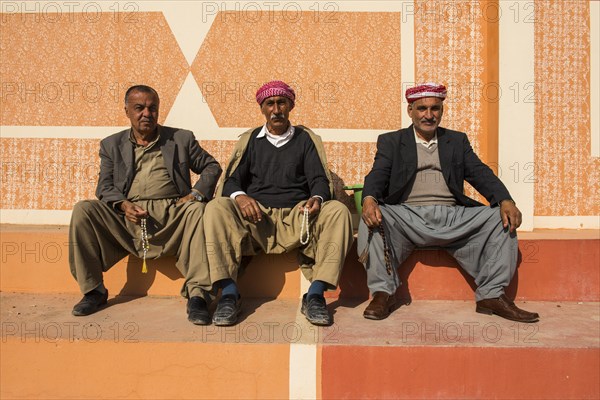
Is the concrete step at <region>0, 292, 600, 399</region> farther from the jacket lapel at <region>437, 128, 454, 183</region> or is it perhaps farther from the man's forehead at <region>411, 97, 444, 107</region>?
the man's forehead at <region>411, 97, 444, 107</region>

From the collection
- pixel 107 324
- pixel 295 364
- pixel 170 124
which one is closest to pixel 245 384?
pixel 295 364

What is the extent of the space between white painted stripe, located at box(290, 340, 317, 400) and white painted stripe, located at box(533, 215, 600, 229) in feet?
9.39

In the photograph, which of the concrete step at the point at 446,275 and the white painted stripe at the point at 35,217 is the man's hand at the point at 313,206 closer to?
the concrete step at the point at 446,275

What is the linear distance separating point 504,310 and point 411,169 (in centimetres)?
105

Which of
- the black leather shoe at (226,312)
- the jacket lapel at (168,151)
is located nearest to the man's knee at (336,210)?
the black leather shoe at (226,312)

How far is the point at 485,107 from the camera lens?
4.41 m

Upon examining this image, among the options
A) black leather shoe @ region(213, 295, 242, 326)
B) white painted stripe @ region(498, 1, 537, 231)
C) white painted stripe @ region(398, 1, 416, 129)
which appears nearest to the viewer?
black leather shoe @ region(213, 295, 242, 326)

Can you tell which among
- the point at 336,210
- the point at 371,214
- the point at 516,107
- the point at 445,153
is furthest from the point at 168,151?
the point at 516,107

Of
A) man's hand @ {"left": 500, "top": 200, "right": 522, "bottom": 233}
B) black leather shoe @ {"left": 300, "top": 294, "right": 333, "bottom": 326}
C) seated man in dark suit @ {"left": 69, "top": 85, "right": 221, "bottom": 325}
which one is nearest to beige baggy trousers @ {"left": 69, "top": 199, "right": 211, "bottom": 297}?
seated man in dark suit @ {"left": 69, "top": 85, "right": 221, "bottom": 325}

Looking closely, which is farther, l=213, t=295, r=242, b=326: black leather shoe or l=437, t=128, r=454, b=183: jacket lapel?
l=437, t=128, r=454, b=183: jacket lapel

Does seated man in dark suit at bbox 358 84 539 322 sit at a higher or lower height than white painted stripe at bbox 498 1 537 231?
lower

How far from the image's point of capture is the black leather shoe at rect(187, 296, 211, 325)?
9.14 ft

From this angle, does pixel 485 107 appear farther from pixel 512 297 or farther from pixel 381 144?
pixel 512 297

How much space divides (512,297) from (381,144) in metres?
1.33
